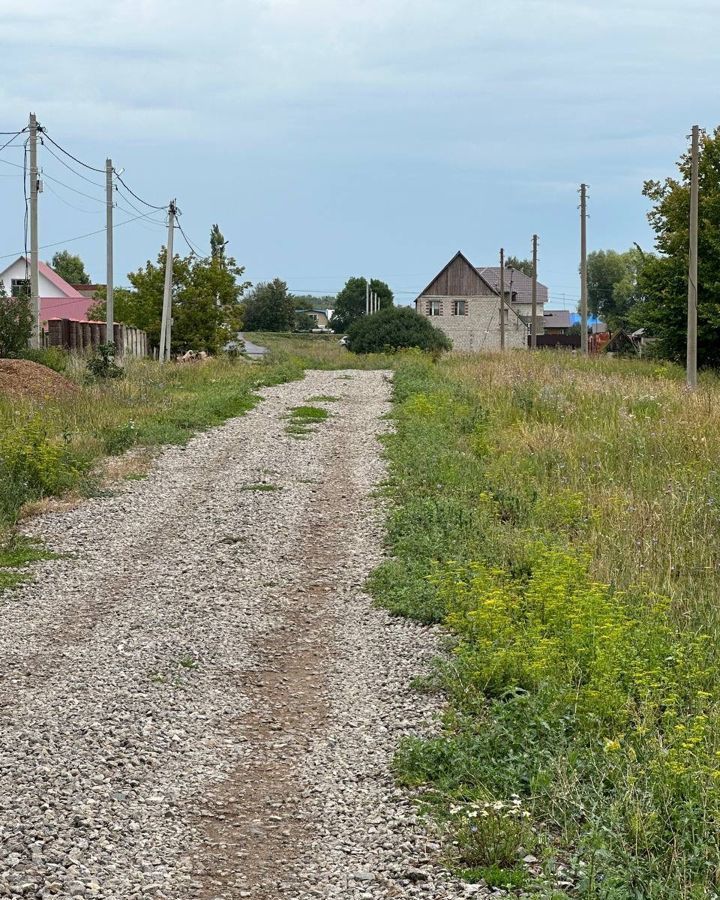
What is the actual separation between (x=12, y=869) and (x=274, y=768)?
67.3 inches

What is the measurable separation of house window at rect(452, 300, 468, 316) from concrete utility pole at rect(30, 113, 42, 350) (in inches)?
2726

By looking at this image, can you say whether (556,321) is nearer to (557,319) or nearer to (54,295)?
(557,319)

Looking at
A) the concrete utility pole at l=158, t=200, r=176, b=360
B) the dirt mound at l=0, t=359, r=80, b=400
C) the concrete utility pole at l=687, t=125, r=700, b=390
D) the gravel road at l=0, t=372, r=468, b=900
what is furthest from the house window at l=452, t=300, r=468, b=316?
the gravel road at l=0, t=372, r=468, b=900

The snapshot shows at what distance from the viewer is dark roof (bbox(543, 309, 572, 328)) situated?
135 m

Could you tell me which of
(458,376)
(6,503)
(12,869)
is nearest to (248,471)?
(6,503)

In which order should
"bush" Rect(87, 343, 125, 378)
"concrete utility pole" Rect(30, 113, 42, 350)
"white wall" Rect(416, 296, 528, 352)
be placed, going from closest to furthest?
"bush" Rect(87, 343, 125, 378) → "concrete utility pole" Rect(30, 113, 42, 350) → "white wall" Rect(416, 296, 528, 352)

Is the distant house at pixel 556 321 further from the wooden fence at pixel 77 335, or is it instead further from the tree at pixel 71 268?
the wooden fence at pixel 77 335

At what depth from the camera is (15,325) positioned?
27.4 m

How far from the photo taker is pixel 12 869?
4.95m

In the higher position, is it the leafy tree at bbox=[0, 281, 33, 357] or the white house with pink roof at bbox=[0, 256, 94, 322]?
the white house with pink roof at bbox=[0, 256, 94, 322]

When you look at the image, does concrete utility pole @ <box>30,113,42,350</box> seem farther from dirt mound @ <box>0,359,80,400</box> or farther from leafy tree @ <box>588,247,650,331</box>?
leafy tree @ <box>588,247,650,331</box>

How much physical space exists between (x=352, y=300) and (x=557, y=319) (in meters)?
25.0

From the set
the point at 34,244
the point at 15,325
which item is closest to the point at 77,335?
the point at 34,244

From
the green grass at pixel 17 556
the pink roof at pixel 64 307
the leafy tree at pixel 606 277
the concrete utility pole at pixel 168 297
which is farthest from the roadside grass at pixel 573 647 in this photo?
the leafy tree at pixel 606 277
